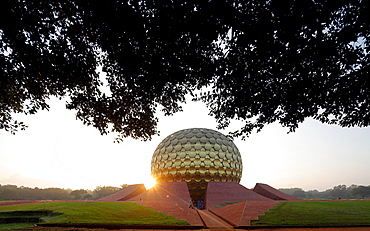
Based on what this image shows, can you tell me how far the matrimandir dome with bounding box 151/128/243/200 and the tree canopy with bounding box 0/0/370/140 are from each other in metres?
15.6

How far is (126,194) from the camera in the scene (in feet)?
65.6

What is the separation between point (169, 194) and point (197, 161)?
16.0 feet

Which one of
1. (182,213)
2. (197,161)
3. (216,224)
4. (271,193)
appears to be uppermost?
(197,161)

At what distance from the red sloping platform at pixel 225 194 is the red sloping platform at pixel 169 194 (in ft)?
6.56

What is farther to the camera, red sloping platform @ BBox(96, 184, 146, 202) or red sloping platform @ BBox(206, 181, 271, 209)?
red sloping platform @ BBox(96, 184, 146, 202)

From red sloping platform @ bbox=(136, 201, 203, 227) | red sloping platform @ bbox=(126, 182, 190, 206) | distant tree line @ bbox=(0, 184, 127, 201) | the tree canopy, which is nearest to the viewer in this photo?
the tree canopy

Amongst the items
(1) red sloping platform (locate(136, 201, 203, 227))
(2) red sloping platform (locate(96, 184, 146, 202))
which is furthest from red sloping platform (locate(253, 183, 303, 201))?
(2) red sloping platform (locate(96, 184, 146, 202))

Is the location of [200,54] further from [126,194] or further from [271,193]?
[271,193]

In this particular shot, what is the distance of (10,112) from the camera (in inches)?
256

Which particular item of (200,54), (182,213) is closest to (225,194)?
(182,213)

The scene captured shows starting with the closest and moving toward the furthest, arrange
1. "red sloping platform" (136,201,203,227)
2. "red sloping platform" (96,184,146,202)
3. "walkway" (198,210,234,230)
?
"walkway" (198,210,234,230)
"red sloping platform" (136,201,203,227)
"red sloping platform" (96,184,146,202)

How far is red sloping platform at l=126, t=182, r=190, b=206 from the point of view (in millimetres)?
16831

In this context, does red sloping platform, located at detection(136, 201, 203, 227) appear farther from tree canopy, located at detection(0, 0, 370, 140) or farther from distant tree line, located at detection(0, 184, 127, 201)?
distant tree line, located at detection(0, 184, 127, 201)

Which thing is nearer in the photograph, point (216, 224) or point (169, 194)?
point (216, 224)
